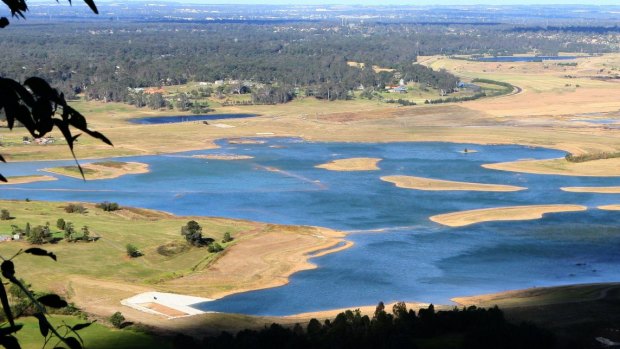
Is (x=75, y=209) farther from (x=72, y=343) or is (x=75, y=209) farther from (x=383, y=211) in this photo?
(x=72, y=343)

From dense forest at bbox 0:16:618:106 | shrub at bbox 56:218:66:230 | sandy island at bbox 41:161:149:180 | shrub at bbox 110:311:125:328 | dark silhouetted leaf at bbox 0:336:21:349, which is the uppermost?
dark silhouetted leaf at bbox 0:336:21:349

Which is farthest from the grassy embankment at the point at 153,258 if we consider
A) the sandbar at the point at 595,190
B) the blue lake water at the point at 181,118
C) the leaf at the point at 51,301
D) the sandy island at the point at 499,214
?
the blue lake water at the point at 181,118

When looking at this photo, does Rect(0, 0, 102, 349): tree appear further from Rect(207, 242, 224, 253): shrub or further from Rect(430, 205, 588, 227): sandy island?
Rect(430, 205, 588, 227): sandy island

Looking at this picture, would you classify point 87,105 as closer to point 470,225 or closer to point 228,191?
point 228,191

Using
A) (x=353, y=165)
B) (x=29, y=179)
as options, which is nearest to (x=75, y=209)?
(x=29, y=179)

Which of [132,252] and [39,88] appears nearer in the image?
[39,88]

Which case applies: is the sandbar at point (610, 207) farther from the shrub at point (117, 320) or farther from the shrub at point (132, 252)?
the shrub at point (117, 320)

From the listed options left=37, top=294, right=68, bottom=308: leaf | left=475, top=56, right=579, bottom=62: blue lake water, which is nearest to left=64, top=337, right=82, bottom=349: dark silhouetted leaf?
left=37, top=294, right=68, bottom=308: leaf
